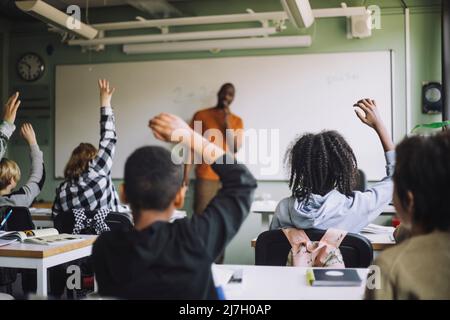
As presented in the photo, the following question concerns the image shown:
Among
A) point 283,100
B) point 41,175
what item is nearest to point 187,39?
point 283,100

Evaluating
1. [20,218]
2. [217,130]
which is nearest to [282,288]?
[20,218]

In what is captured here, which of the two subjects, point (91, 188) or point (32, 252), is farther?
point (91, 188)

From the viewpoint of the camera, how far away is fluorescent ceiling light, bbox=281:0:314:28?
3.97m

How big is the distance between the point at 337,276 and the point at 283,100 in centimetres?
400

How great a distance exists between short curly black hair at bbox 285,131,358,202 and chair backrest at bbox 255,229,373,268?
0.19 meters

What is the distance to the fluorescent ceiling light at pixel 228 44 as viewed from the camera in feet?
17.6

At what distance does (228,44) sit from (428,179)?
14.8 feet

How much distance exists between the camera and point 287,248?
6.57ft

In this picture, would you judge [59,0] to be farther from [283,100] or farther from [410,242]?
[410,242]

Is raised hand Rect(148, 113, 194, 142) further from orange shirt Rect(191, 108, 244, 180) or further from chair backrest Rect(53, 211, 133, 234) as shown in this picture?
orange shirt Rect(191, 108, 244, 180)

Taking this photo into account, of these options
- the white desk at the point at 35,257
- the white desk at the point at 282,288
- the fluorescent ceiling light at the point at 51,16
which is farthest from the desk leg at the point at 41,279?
the fluorescent ceiling light at the point at 51,16

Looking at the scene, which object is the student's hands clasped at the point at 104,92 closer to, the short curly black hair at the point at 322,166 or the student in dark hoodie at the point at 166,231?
the short curly black hair at the point at 322,166

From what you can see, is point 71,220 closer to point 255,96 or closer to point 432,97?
point 255,96

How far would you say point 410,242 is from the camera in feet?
3.72
